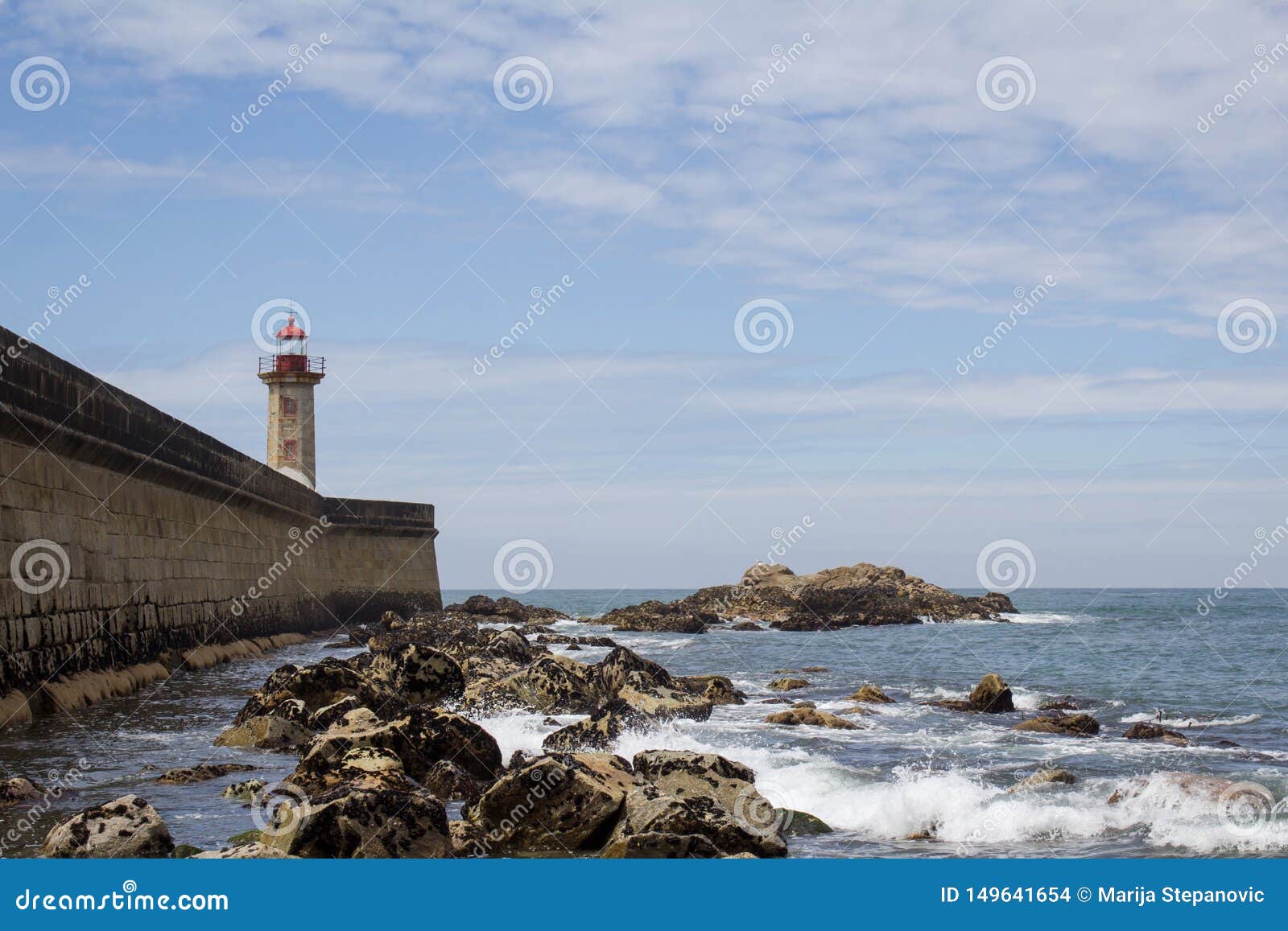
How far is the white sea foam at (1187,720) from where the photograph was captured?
1432 cm

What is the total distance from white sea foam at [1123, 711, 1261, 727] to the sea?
6 centimetres

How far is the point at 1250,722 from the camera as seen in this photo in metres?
14.6

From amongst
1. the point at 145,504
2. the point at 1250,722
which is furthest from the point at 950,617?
the point at 145,504

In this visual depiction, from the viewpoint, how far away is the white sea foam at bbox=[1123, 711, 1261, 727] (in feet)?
47.0

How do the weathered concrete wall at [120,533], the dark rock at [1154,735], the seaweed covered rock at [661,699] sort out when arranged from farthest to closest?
the seaweed covered rock at [661,699] → the dark rock at [1154,735] → the weathered concrete wall at [120,533]

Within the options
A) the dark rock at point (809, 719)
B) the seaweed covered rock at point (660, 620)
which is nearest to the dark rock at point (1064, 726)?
the dark rock at point (809, 719)

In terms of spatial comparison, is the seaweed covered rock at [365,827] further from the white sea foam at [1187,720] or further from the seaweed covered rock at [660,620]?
the seaweed covered rock at [660,620]

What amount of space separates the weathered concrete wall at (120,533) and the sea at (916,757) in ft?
2.56

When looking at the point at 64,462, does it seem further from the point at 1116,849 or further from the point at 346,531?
the point at 346,531

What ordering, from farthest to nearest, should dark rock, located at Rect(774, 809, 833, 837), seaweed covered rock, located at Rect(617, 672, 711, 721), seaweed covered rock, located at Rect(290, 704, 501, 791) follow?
seaweed covered rock, located at Rect(617, 672, 711, 721) < seaweed covered rock, located at Rect(290, 704, 501, 791) < dark rock, located at Rect(774, 809, 833, 837)

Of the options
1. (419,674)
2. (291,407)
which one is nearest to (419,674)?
(419,674)

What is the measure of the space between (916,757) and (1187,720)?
19.1 ft

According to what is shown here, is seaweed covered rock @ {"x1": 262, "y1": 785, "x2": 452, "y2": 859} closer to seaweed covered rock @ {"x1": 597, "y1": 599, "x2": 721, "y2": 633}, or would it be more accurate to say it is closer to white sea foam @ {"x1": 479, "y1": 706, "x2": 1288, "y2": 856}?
white sea foam @ {"x1": 479, "y1": 706, "x2": 1288, "y2": 856}

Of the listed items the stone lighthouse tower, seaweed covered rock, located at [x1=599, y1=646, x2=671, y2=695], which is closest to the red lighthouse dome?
the stone lighthouse tower
